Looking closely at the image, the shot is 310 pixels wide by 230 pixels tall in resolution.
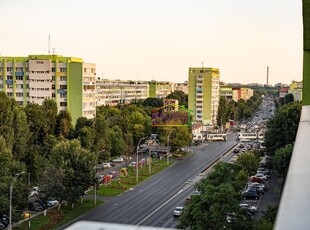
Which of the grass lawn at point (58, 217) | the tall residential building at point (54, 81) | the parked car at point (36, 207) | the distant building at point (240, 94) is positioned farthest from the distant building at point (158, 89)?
the parked car at point (36, 207)

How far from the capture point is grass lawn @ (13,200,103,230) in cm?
1500

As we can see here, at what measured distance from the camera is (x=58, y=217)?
52.2ft

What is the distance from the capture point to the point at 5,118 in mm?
20375

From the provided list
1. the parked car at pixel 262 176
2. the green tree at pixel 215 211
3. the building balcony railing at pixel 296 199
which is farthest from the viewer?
the parked car at pixel 262 176

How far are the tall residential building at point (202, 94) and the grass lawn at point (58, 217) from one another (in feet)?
101

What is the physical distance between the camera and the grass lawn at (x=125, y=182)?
20667 mm

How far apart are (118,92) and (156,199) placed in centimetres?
3849

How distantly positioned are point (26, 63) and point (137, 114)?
8.99 m

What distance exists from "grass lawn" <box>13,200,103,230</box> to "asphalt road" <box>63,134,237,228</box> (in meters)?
0.43

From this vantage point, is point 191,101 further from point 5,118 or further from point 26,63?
point 5,118

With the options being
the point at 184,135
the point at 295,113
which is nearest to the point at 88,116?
the point at 184,135

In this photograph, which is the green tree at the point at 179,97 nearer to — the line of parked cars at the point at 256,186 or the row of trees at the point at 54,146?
the row of trees at the point at 54,146

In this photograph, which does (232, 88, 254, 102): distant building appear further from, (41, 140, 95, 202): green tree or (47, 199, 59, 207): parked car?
(41, 140, 95, 202): green tree

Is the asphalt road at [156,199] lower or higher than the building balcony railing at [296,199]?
lower
